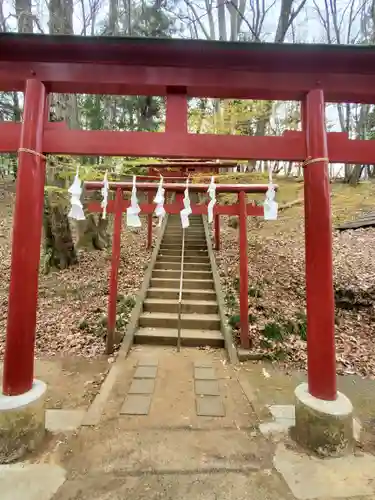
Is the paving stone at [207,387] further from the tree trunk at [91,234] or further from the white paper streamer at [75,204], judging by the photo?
the tree trunk at [91,234]

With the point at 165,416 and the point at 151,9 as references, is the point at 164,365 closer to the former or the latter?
the point at 165,416

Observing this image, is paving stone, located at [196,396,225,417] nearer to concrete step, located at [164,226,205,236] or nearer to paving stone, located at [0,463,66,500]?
paving stone, located at [0,463,66,500]

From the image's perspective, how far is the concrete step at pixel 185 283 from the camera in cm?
891

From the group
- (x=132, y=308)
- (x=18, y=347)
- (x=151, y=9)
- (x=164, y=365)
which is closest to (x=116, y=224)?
(x=132, y=308)

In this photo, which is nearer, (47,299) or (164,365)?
(164,365)

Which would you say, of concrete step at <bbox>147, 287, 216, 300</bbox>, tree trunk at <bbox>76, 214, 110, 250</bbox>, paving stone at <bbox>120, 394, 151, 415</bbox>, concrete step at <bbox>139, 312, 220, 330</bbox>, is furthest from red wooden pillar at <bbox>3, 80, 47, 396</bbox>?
tree trunk at <bbox>76, 214, 110, 250</bbox>

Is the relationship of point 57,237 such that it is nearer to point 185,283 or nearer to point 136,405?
point 185,283

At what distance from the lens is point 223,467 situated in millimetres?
3168

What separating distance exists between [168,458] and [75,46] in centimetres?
438

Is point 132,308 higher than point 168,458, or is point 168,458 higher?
point 132,308

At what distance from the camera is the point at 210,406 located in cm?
446

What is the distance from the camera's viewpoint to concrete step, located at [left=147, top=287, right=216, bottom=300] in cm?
842

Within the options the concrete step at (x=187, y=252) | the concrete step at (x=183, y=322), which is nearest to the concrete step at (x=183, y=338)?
the concrete step at (x=183, y=322)

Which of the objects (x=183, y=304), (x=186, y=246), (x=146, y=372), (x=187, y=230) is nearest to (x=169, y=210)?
→ (x=183, y=304)
